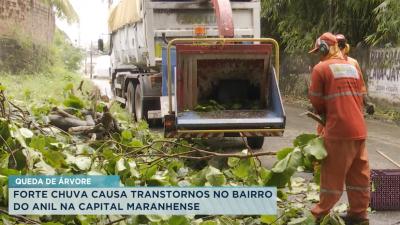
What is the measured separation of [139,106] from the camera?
1145 centimetres

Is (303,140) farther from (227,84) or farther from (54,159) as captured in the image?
(227,84)

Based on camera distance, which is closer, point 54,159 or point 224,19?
point 54,159

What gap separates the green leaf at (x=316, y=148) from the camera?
4508 millimetres

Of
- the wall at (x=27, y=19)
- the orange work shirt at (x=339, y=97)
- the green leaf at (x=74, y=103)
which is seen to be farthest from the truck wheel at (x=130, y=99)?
the wall at (x=27, y=19)

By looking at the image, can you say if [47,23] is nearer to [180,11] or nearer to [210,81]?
[180,11]

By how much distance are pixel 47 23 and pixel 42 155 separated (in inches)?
789

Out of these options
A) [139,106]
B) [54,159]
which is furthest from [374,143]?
[54,159]

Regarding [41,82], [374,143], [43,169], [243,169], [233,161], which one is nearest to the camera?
[43,169]

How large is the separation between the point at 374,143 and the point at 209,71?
3.56m

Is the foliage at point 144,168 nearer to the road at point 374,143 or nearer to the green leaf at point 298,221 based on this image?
the green leaf at point 298,221

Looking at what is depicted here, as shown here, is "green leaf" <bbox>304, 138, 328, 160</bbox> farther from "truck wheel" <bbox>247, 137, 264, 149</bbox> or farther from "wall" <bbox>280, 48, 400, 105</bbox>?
"wall" <bbox>280, 48, 400, 105</bbox>

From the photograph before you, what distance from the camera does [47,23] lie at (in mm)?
23375

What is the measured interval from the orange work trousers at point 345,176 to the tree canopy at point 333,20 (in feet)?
29.6

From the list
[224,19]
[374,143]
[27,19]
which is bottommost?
[374,143]
